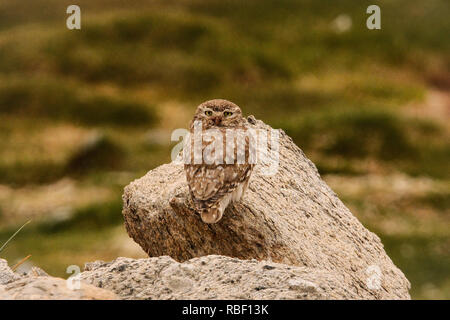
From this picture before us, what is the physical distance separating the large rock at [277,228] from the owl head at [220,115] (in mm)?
647

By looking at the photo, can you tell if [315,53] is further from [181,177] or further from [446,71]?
[181,177]

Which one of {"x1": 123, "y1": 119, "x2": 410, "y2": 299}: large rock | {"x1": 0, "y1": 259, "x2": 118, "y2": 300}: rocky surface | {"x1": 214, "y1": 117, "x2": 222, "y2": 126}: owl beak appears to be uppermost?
{"x1": 214, "y1": 117, "x2": 222, "y2": 126}: owl beak

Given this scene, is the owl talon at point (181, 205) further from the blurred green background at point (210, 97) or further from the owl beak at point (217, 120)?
the blurred green background at point (210, 97)

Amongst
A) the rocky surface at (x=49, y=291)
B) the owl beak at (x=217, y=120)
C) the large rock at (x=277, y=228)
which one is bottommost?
the rocky surface at (x=49, y=291)

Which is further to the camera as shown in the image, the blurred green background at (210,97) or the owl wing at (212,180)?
the blurred green background at (210,97)

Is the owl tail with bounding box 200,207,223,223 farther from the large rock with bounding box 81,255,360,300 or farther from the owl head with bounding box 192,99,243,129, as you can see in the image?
the owl head with bounding box 192,99,243,129

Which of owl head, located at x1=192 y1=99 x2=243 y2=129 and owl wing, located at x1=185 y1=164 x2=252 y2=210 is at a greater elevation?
owl head, located at x1=192 y1=99 x2=243 y2=129

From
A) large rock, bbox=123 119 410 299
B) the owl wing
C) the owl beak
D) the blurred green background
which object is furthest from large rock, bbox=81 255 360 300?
the blurred green background

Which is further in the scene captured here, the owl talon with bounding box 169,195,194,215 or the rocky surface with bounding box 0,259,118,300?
the owl talon with bounding box 169,195,194,215

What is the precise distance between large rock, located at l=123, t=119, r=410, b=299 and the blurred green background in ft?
36.9

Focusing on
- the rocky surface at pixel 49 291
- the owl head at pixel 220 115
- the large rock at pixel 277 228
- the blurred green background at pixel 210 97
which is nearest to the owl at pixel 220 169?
the owl head at pixel 220 115

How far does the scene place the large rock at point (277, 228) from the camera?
6734 mm

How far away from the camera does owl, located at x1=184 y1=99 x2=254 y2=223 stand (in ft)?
21.3

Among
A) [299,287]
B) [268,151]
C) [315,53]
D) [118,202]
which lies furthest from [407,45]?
[299,287]
